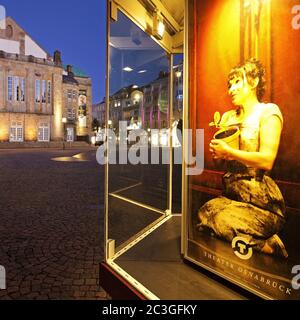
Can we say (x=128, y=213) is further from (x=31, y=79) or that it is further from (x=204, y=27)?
(x=31, y=79)

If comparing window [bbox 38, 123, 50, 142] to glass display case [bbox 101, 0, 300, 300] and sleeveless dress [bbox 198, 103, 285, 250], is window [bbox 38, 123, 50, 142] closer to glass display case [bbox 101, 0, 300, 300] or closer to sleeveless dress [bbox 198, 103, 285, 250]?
glass display case [bbox 101, 0, 300, 300]

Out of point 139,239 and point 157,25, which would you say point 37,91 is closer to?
point 157,25

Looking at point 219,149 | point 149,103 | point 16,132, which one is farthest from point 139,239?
point 16,132

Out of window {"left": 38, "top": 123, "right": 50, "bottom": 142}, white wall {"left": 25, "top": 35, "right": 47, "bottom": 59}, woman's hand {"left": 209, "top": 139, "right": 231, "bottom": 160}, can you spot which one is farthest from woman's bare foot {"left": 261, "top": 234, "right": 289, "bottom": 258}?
white wall {"left": 25, "top": 35, "right": 47, "bottom": 59}

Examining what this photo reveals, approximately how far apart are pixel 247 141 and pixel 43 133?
50.7 m

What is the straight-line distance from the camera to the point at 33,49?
5212 centimetres

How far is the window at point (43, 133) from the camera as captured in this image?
160 feet

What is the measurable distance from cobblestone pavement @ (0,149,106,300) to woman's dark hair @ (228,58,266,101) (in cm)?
284

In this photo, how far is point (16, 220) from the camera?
19.8 feet

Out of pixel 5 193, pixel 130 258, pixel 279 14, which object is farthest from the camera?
pixel 5 193

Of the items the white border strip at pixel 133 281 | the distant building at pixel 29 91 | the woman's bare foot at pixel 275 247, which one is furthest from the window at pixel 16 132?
the woman's bare foot at pixel 275 247

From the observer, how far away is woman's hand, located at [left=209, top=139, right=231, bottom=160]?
9.75ft

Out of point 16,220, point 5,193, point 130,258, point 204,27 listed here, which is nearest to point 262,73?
point 204,27
